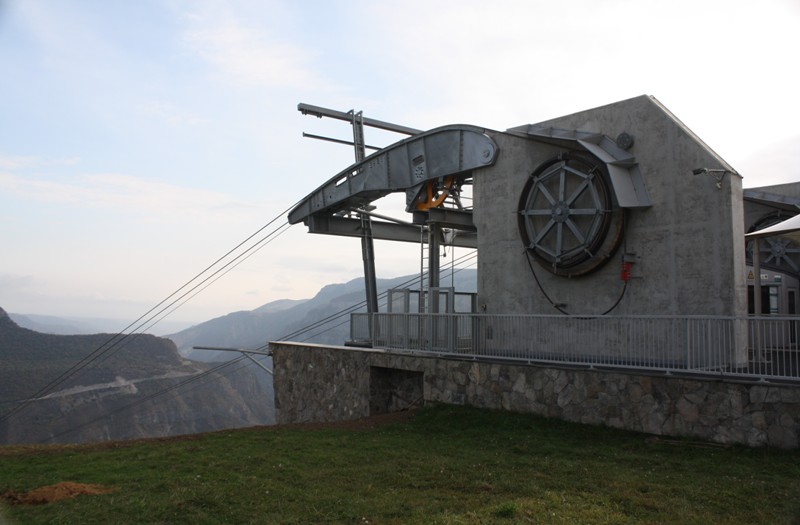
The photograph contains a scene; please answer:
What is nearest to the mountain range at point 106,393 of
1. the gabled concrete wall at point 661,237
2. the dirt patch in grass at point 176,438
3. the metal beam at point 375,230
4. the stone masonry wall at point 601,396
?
the metal beam at point 375,230

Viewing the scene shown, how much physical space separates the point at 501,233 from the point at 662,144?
466 cm

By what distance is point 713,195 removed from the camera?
42.4ft

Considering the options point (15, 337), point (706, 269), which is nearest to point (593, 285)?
point (706, 269)

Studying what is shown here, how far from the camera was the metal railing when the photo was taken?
37.2 ft

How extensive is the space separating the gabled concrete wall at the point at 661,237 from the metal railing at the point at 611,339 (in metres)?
0.63

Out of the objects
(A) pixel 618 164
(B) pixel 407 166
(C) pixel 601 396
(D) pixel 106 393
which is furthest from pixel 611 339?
(D) pixel 106 393

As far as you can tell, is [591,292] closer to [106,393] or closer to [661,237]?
[661,237]

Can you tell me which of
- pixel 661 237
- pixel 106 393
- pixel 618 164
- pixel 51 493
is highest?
pixel 618 164

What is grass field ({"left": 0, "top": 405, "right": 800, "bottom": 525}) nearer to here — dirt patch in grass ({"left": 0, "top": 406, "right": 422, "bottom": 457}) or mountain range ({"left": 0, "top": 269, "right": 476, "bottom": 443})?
dirt patch in grass ({"left": 0, "top": 406, "right": 422, "bottom": 457})

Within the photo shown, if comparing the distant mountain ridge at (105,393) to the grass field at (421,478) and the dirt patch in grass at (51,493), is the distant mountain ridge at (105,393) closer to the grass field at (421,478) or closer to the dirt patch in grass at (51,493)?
the grass field at (421,478)

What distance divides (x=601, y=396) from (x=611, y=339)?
93.1 inches

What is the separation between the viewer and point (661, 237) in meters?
13.6

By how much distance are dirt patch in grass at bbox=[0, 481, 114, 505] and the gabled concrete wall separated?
10.5 metres

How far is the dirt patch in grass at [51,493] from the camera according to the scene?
845 centimetres
